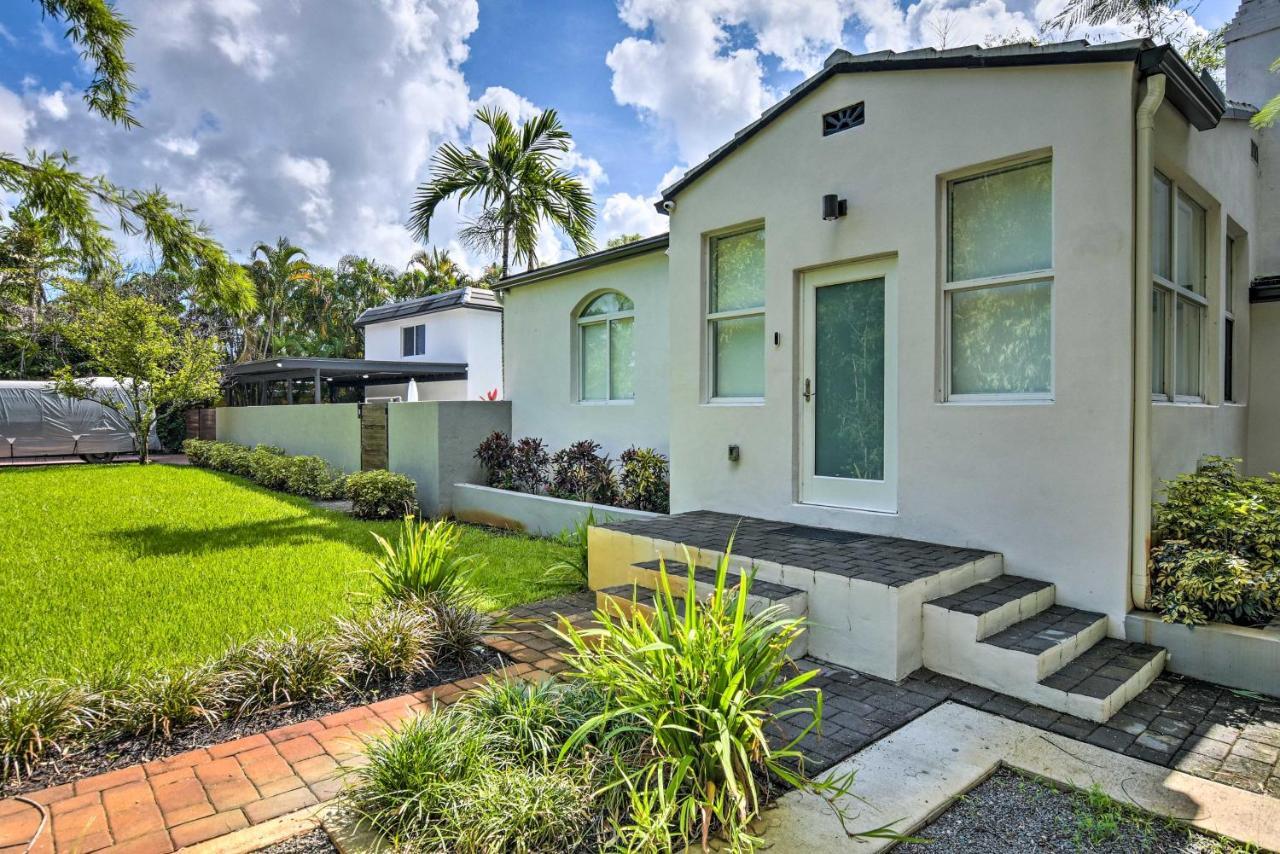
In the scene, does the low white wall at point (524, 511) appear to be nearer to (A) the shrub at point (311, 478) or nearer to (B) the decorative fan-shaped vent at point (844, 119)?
(A) the shrub at point (311, 478)

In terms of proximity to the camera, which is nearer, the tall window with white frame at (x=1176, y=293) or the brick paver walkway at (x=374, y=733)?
the brick paver walkway at (x=374, y=733)

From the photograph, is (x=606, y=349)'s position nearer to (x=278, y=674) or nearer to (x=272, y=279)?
(x=278, y=674)

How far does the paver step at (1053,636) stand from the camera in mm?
3793

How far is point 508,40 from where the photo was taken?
11070 mm

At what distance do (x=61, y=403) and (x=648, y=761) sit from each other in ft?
80.5

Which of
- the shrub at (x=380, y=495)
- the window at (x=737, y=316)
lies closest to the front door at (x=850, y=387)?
the window at (x=737, y=316)

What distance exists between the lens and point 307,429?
50.8 ft

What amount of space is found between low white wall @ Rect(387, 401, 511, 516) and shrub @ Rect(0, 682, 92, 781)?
7254 mm

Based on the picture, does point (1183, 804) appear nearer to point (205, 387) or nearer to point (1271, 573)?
point (1271, 573)

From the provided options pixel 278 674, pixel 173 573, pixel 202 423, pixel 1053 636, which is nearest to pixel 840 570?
pixel 1053 636

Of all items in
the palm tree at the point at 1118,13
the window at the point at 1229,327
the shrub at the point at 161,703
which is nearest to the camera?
the shrub at the point at 161,703

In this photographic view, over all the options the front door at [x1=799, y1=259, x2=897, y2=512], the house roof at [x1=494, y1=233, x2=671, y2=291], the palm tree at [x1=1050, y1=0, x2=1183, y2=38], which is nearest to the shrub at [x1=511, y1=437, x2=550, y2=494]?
the house roof at [x1=494, y1=233, x2=671, y2=291]

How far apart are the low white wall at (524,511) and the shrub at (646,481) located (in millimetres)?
304

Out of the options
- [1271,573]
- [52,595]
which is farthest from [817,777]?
[52,595]
